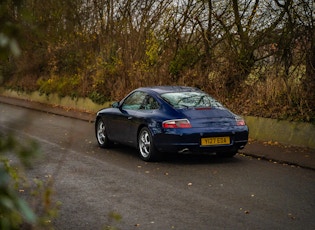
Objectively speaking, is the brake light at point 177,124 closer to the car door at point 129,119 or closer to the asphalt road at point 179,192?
the asphalt road at point 179,192

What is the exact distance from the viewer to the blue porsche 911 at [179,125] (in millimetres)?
10297

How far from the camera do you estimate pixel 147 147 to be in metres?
10.9

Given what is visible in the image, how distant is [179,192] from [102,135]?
5.31 metres

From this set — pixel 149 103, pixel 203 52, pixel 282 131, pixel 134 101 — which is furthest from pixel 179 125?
pixel 203 52

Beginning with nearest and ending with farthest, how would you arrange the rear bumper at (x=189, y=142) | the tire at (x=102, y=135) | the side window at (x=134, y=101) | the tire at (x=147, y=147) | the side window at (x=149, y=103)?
1. the rear bumper at (x=189, y=142)
2. the tire at (x=147, y=147)
3. the side window at (x=149, y=103)
4. the side window at (x=134, y=101)
5. the tire at (x=102, y=135)

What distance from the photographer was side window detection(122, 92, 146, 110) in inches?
465

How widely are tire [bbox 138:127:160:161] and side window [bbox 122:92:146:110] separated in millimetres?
877

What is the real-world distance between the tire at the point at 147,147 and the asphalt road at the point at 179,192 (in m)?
0.18

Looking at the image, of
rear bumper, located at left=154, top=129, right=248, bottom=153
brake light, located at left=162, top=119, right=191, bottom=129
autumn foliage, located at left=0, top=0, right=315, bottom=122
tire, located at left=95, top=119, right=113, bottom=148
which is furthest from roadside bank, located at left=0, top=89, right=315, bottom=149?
brake light, located at left=162, top=119, right=191, bottom=129

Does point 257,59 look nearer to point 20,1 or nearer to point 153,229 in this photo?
point 153,229

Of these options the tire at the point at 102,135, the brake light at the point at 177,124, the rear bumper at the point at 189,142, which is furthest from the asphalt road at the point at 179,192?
the brake light at the point at 177,124

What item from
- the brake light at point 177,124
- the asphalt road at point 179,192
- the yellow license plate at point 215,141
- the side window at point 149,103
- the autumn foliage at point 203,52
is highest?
the autumn foliage at point 203,52

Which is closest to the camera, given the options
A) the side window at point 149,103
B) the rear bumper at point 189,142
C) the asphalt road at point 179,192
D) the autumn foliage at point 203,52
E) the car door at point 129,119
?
the asphalt road at point 179,192

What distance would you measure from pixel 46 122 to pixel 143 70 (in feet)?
12.8
